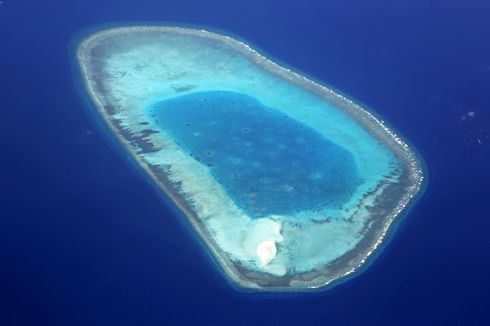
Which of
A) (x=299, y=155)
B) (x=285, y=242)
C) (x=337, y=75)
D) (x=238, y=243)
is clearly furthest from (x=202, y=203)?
(x=337, y=75)

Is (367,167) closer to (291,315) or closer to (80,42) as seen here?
(291,315)

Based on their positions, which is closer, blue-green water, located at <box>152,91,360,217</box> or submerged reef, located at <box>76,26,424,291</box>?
submerged reef, located at <box>76,26,424,291</box>

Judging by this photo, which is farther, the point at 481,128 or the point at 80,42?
the point at 80,42

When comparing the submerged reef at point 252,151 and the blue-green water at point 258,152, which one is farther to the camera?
the blue-green water at point 258,152
